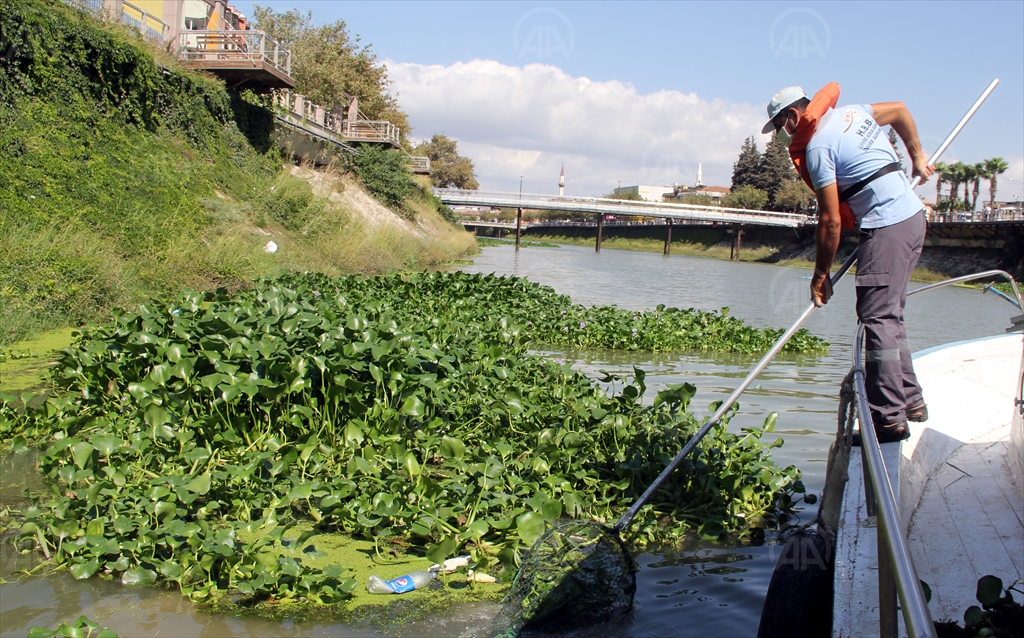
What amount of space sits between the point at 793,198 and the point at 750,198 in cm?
408

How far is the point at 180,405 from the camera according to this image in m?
5.36

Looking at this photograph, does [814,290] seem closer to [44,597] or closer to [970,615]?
[970,615]

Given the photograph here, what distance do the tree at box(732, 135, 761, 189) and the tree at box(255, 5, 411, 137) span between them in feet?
142

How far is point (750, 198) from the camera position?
78.6 m

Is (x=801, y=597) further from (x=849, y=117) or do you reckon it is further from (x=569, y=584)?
(x=849, y=117)

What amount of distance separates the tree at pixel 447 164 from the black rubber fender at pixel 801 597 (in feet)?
300

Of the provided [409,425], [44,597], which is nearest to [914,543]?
[409,425]

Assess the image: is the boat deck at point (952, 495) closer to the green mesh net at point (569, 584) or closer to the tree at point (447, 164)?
the green mesh net at point (569, 584)

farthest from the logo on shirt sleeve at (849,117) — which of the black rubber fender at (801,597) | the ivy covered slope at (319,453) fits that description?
the black rubber fender at (801,597)

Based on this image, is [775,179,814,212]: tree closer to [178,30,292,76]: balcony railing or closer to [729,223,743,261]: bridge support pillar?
[729,223,743,261]: bridge support pillar

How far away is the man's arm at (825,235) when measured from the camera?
4.18 m

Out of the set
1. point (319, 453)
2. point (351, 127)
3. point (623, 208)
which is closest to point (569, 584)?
point (319, 453)

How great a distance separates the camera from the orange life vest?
4.25 m

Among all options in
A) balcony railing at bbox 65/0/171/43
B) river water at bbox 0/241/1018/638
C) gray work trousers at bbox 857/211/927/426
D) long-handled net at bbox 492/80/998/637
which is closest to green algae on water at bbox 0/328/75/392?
river water at bbox 0/241/1018/638
